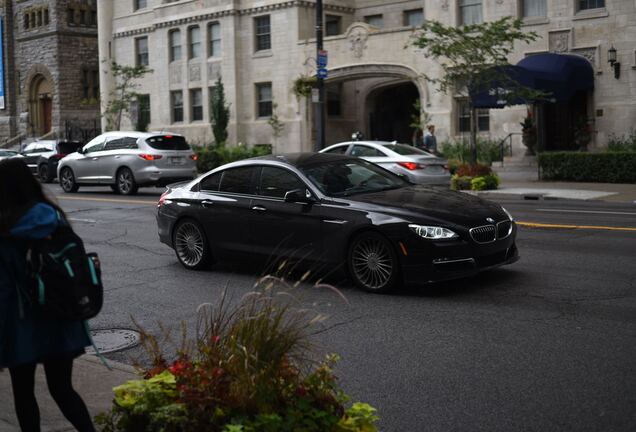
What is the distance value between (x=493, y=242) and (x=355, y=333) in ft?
7.83

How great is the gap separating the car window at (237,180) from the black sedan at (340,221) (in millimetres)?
13

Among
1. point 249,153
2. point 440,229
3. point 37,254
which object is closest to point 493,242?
point 440,229

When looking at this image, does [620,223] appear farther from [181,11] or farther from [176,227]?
[181,11]

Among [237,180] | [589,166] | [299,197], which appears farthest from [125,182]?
[299,197]

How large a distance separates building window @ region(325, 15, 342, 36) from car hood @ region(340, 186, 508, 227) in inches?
1281

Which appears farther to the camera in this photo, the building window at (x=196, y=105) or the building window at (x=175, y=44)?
the building window at (x=175, y=44)

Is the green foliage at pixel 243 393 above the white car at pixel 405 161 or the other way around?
the other way around

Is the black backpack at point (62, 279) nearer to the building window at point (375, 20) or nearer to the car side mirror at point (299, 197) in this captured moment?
the car side mirror at point (299, 197)

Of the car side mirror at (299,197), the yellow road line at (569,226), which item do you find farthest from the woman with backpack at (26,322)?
the yellow road line at (569,226)

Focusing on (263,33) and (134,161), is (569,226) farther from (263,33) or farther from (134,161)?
(263,33)

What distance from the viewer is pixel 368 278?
9.82 m

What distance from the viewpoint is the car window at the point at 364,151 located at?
2356cm

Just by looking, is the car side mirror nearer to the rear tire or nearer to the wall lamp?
the wall lamp

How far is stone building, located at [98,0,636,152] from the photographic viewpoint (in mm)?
30922
